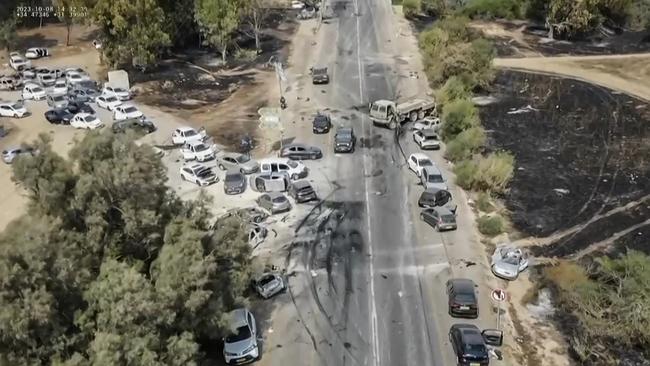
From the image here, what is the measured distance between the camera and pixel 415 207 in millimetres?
40781

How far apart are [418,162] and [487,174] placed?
5.09 m

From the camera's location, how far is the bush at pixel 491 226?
37.4 m

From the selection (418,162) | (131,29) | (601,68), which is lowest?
(418,162)

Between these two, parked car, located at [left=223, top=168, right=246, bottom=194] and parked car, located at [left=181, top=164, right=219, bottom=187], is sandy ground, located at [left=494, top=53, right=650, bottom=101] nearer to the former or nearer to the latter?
parked car, located at [left=223, top=168, right=246, bottom=194]

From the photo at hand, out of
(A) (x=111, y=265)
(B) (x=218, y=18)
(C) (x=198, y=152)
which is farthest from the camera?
(B) (x=218, y=18)

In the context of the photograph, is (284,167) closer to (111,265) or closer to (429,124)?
(429,124)

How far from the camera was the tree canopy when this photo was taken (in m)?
21.0

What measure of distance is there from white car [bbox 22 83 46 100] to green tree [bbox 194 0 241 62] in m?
18.7

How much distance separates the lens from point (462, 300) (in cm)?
3009

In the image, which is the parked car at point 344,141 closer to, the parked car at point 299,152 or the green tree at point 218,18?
the parked car at point 299,152

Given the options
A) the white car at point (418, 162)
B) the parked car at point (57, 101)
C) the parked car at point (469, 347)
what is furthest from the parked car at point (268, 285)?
the parked car at point (57, 101)

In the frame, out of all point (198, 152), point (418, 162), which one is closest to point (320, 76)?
point (198, 152)

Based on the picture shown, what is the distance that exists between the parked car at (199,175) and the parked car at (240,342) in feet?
57.9

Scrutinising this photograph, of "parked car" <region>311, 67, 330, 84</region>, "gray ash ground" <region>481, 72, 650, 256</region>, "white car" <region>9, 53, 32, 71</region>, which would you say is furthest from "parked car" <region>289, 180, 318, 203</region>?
"white car" <region>9, 53, 32, 71</region>
